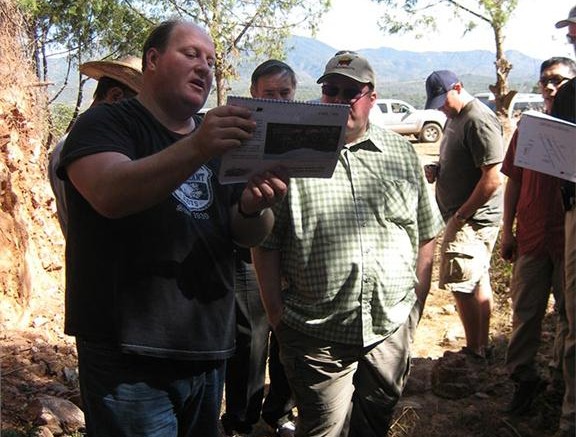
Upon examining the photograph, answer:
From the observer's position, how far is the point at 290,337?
8.60ft

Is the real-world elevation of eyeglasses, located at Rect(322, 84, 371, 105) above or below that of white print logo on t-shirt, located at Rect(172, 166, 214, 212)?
above

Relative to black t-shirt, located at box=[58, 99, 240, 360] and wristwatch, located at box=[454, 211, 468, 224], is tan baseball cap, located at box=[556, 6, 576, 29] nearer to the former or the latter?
wristwatch, located at box=[454, 211, 468, 224]

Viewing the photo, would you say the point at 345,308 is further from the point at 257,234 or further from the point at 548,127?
the point at 548,127

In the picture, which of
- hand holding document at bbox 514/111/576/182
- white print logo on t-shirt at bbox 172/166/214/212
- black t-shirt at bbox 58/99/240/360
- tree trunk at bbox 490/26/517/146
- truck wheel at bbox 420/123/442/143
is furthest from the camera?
truck wheel at bbox 420/123/442/143

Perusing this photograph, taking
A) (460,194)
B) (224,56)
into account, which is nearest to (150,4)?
(224,56)

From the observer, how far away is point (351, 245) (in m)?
2.53

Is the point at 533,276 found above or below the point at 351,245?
below

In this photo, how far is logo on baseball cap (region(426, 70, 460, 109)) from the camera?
174 inches

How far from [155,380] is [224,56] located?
15.1 metres

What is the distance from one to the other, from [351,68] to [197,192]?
40.9 inches

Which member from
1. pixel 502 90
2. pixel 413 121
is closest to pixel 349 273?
pixel 502 90

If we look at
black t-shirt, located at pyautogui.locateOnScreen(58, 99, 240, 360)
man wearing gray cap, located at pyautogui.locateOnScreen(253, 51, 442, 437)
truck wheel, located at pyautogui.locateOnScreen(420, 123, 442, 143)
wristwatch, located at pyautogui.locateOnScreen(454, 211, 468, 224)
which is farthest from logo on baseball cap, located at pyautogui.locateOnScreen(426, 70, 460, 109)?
truck wheel, located at pyautogui.locateOnScreen(420, 123, 442, 143)

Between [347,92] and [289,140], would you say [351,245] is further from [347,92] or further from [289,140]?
[289,140]

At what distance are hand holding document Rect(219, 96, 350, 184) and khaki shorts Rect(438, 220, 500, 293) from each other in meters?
2.64
